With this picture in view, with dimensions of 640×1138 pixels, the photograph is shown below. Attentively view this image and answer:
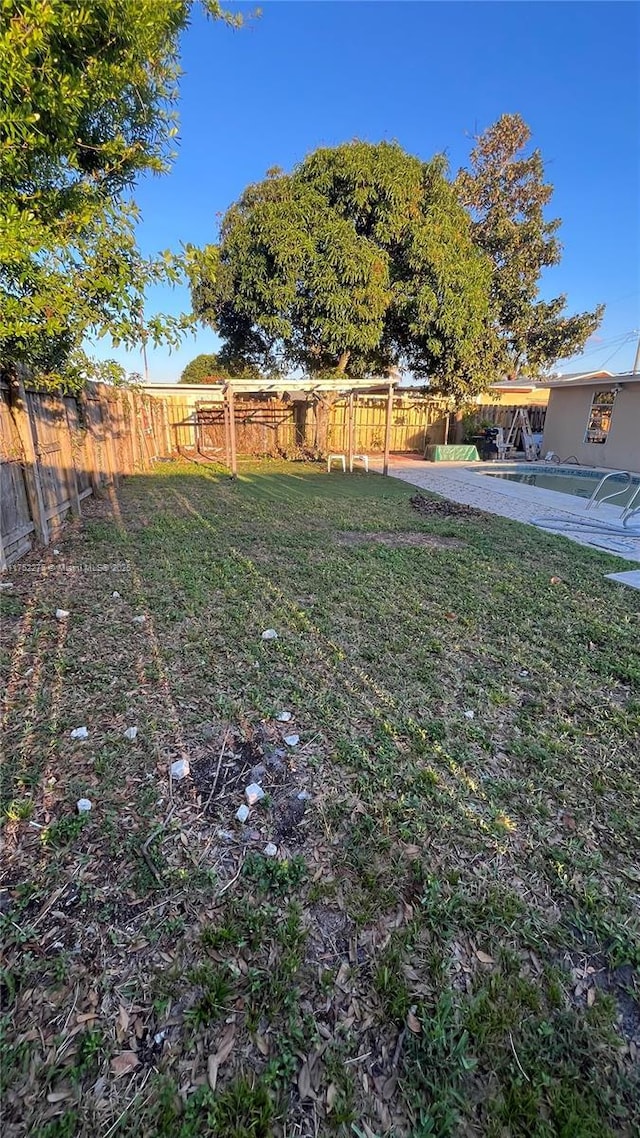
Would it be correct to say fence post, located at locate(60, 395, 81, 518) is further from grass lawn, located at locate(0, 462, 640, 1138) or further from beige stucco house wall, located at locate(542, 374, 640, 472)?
beige stucco house wall, located at locate(542, 374, 640, 472)

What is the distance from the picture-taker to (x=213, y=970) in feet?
4.60

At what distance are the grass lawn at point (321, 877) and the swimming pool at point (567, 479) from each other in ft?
26.8

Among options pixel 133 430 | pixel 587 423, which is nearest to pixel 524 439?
pixel 587 423

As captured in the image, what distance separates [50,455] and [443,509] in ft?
18.1

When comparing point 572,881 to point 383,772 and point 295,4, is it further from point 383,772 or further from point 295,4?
point 295,4

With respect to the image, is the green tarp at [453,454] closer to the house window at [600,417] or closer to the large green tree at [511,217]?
the house window at [600,417]

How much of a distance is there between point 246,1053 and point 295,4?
9.51 m

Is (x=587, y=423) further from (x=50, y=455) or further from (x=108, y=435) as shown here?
(x=50, y=455)

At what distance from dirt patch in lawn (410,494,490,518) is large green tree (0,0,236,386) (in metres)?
4.83

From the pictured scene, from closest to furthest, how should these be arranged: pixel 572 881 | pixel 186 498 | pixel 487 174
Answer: pixel 572 881
pixel 186 498
pixel 487 174

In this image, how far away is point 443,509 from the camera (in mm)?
7762

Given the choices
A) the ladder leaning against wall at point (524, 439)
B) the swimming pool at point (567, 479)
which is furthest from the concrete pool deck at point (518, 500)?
the ladder leaning against wall at point (524, 439)

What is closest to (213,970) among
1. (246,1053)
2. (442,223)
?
(246,1053)

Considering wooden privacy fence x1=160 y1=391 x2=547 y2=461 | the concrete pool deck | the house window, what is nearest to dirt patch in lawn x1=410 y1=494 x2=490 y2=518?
the concrete pool deck
